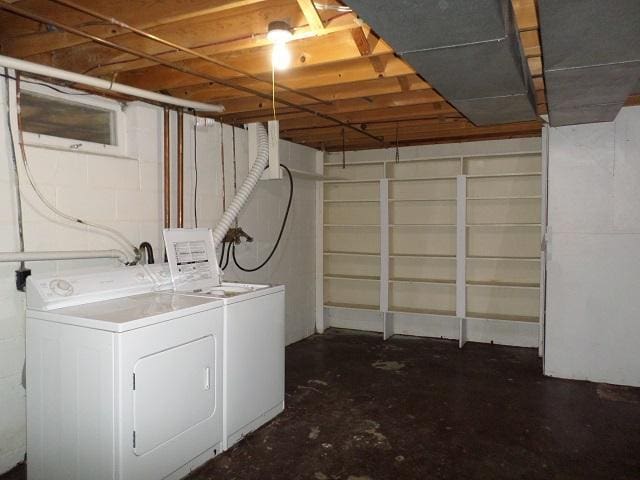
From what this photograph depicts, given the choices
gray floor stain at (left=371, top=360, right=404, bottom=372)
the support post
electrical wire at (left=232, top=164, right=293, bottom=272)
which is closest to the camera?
electrical wire at (left=232, top=164, right=293, bottom=272)

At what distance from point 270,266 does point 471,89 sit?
2602 millimetres

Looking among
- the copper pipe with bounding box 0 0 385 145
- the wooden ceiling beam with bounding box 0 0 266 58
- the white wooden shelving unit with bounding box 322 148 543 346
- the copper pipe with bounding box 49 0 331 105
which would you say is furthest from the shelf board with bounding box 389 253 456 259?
the wooden ceiling beam with bounding box 0 0 266 58

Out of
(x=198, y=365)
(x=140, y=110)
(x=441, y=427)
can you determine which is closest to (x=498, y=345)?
(x=441, y=427)

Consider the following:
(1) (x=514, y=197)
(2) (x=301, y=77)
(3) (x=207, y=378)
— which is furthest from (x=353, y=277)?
(3) (x=207, y=378)

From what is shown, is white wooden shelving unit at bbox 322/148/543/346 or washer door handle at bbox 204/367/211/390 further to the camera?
white wooden shelving unit at bbox 322/148/543/346

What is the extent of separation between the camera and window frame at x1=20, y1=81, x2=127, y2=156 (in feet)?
8.18

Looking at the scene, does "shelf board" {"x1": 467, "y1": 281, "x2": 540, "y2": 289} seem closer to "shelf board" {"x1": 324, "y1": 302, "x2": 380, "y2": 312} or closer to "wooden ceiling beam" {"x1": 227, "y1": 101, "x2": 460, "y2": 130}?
"shelf board" {"x1": 324, "y1": 302, "x2": 380, "y2": 312}

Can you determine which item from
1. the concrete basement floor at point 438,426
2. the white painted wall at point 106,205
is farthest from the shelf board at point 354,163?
the concrete basement floor at point 438,426

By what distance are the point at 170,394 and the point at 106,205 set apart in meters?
1.28

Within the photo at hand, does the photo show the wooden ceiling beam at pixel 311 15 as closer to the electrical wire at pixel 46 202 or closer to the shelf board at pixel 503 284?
the electrical wire at pixel 46 202

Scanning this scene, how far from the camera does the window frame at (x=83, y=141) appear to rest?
98.1 inches

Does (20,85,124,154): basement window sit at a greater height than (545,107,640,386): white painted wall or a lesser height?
greater

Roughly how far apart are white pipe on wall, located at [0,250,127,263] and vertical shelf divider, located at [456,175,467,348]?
10.2 feet

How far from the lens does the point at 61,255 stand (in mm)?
2525
